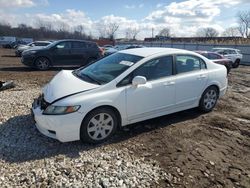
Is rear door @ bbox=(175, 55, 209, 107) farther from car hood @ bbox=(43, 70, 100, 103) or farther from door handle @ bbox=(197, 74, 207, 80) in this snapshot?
car hood @ bbox=(43, 70, 100, 103)

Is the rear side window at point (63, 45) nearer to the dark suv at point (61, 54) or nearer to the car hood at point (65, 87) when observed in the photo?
the dark suv at point (61, 54)

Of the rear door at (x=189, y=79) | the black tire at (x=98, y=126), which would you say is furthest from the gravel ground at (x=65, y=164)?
the rear door at (x=189, y=79)

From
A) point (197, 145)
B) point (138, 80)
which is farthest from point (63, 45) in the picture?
point (197, 145)

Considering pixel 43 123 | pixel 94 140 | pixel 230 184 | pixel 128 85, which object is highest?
pixel 128 85

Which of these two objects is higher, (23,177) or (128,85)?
(128,85)

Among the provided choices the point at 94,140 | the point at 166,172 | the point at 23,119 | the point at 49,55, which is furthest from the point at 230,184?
the point at 49,55

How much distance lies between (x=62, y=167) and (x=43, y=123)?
85 cm

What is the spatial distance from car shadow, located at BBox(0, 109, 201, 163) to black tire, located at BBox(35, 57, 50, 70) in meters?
8.08

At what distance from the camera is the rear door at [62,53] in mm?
13500

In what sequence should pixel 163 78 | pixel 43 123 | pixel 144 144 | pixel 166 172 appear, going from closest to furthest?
1. pixel 166 172
2. pixel 43 123
3. pixel 144 144
4. pixel 163 78

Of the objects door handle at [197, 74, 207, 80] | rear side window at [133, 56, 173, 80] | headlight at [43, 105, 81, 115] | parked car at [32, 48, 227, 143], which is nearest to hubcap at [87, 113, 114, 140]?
parked car at [32, 48, 227, 143]

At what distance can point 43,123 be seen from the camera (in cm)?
430

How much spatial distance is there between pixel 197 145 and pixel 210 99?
1981mm

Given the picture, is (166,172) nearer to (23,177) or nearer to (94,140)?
(94,140)
